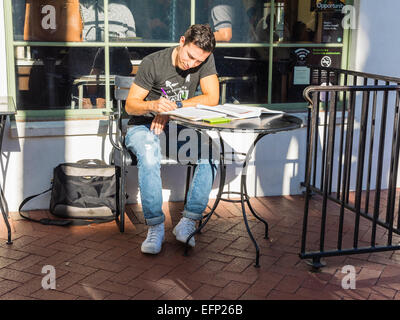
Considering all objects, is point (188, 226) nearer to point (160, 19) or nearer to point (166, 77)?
point (166, 77)

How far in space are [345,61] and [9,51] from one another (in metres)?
2.90

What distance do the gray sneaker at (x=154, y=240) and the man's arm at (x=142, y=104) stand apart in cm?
78

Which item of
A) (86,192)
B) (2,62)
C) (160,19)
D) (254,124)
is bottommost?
(86,192)

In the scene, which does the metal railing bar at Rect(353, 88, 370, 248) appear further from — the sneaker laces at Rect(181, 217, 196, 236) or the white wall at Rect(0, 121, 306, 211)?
the white wall at Rect(0, 121, 306, 211)

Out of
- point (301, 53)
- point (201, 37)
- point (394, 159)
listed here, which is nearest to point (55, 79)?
point (201, 37)

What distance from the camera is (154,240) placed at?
12.7ft

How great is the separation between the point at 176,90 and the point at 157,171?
0.61 metres

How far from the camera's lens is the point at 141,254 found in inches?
152

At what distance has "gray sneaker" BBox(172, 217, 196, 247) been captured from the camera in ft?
13.0

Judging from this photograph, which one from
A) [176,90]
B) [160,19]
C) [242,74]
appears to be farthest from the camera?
[242,74]

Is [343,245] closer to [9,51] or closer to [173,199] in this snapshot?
[173,199]

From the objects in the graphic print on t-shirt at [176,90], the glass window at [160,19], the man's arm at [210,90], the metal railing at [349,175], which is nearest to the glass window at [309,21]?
the metal railing at [349,175]

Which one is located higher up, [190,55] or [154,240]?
[190,55]
